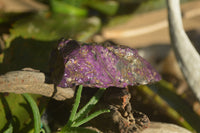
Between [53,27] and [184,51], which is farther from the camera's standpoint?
[53,27]

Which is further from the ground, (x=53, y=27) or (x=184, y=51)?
(x=53, y=27)

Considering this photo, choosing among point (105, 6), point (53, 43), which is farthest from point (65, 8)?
point (53, 43)

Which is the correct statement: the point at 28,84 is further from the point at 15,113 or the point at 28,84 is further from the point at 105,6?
the point at 105,6

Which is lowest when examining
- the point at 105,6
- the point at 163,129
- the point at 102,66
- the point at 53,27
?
the point at 163,129

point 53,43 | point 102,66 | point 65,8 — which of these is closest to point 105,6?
point 65,8

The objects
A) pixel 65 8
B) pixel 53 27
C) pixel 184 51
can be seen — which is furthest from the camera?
pixel 65 8

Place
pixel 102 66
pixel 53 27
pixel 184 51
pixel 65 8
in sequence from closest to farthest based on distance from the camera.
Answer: pixel 102 66
pixel 184 51
pixel 53 27
pixel 65 8

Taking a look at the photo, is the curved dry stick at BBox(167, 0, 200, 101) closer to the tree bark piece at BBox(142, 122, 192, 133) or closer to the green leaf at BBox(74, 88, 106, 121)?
the tree bark piece at BBox(142, 122, 192, 133)

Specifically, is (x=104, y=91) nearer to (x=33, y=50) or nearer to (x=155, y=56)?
(x=33, y=50)
